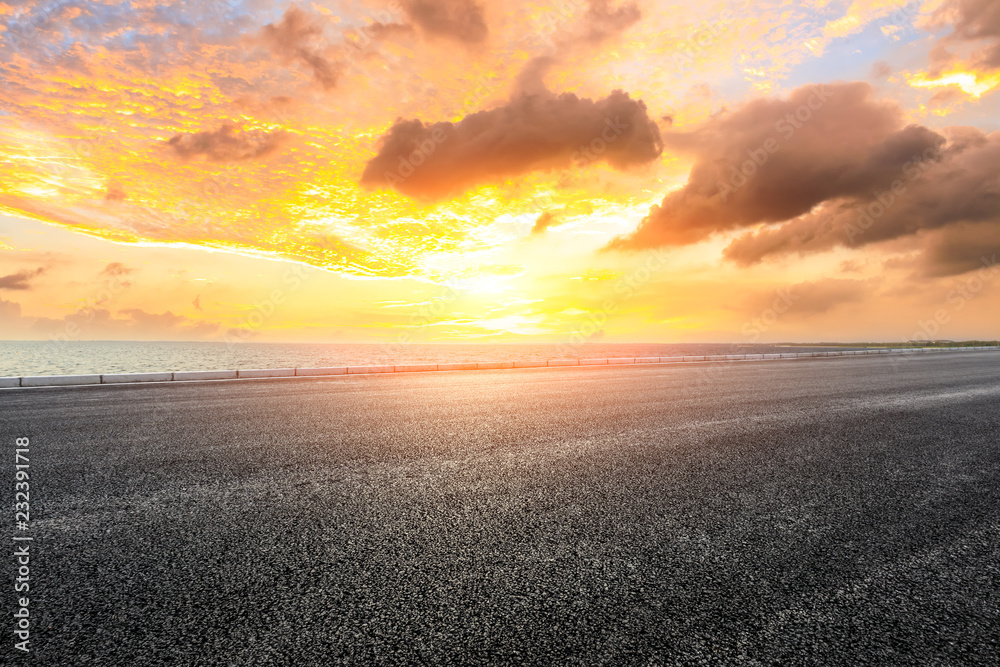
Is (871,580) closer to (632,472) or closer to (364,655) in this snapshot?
(632,472)

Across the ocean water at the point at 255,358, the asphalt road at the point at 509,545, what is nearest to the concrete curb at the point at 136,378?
the asphalt road at the point at 509,545

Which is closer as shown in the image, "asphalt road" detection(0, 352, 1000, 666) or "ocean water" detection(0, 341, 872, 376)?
"asphalt road" detection(0, 352, 1000, 666)

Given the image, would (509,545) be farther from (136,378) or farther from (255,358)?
(255,358)

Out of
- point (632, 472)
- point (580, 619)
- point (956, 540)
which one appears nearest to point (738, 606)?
point (580, 619)

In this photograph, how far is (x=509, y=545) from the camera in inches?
125

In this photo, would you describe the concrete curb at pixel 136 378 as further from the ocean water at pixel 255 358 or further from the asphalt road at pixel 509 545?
the ocean water at pixel 255 358

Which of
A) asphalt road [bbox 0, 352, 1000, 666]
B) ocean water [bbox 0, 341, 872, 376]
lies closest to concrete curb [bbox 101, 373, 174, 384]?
asphalt road [bbox 0, 352, 1000, 666]

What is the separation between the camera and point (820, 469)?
17.1 feet

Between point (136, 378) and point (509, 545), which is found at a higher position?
point (136, 378)

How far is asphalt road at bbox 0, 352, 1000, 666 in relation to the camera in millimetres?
2180

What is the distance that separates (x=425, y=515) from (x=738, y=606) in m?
2.18

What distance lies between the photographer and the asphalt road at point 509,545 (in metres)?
2.18

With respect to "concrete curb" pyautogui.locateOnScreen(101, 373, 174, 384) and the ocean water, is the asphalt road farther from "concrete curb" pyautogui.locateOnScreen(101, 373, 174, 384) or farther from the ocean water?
the ocean water

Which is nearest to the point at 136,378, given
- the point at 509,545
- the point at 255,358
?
the point at 509,545
